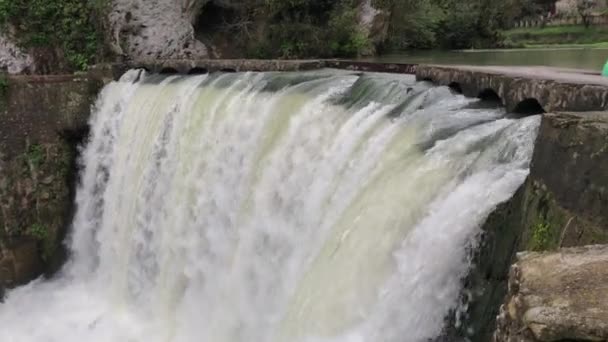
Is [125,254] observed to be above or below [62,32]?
below

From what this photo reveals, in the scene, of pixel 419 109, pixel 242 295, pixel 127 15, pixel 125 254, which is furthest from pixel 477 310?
pixel 127 15

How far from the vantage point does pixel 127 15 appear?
13.0m

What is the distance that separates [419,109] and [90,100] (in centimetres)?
651

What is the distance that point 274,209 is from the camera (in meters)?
6.13

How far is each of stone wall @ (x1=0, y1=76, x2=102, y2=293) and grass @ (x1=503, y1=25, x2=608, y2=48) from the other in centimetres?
1381

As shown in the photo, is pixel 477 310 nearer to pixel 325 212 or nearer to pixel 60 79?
pixel 325 212

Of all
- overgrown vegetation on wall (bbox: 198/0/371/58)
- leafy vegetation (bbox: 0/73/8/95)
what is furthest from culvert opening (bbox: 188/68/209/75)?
overgrown vegetation on wall (bbox: 198/0/371/58)

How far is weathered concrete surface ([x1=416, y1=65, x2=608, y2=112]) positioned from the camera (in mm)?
4262

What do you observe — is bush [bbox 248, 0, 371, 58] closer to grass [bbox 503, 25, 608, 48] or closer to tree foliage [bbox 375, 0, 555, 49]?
tree foliage [bbox 375, 0, 555, 49]

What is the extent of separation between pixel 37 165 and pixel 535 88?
7.92 metres

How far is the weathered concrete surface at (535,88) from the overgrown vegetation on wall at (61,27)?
27.5ft

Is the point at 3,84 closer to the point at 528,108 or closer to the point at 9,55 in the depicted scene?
the point at 9,55

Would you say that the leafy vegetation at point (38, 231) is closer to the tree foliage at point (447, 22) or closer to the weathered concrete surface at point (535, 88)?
the weathered concrete surface at point (535, 88)

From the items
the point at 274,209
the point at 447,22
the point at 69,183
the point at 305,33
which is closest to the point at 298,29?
the point at 305,33
